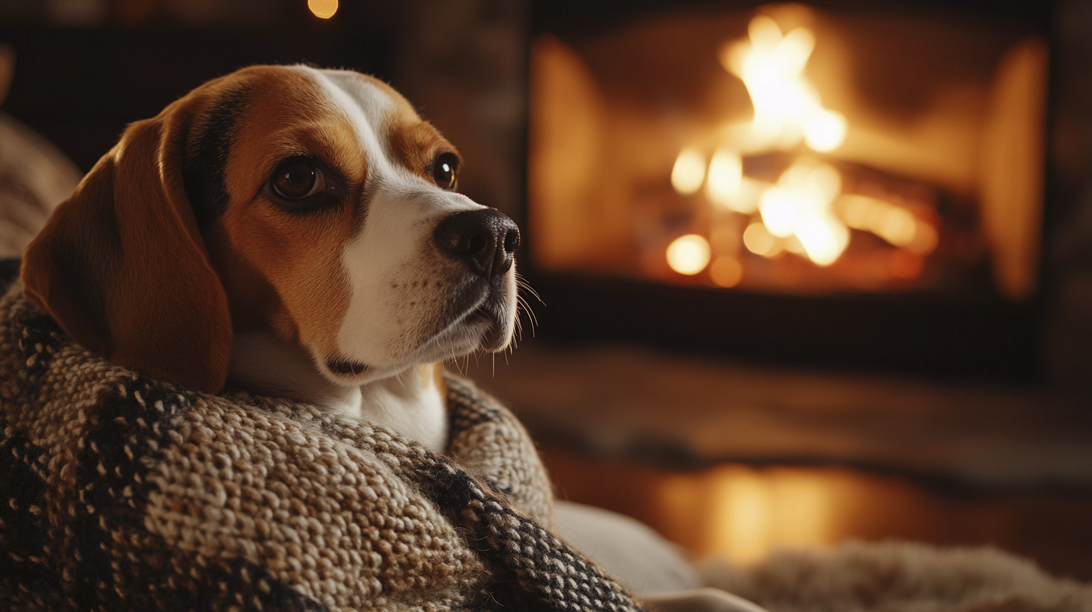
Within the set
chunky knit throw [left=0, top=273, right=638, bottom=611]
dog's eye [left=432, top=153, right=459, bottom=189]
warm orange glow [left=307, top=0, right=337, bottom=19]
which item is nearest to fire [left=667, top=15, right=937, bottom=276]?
warm orange glow [left=307, top=0, right=337, bottom=19]

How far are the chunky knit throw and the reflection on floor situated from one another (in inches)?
49.4

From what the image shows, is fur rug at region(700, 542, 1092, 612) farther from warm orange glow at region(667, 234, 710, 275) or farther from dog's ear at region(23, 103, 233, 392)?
warm orange glow at region(667, 234, 710, 275)

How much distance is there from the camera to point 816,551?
1.61 meters

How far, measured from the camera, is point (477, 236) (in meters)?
0.96

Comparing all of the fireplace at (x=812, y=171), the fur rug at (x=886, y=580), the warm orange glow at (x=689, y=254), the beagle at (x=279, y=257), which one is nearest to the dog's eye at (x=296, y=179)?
the beagle at (x=279, y=257)

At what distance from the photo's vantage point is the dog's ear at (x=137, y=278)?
0.88m

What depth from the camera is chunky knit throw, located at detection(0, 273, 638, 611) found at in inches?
27.8

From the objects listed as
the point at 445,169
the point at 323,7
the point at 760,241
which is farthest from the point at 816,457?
the point at 323,7

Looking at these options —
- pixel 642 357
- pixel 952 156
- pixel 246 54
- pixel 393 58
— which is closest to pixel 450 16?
pixel 393 58

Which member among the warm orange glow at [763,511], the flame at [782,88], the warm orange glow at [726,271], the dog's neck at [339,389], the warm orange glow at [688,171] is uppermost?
the flame at [782,88]

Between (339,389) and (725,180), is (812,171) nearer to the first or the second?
(725,180)

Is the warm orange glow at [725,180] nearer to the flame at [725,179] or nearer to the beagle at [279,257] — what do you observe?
the flame at [725,179]

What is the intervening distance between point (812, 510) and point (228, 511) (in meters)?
1.83

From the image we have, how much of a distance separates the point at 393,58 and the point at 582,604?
3529mm
